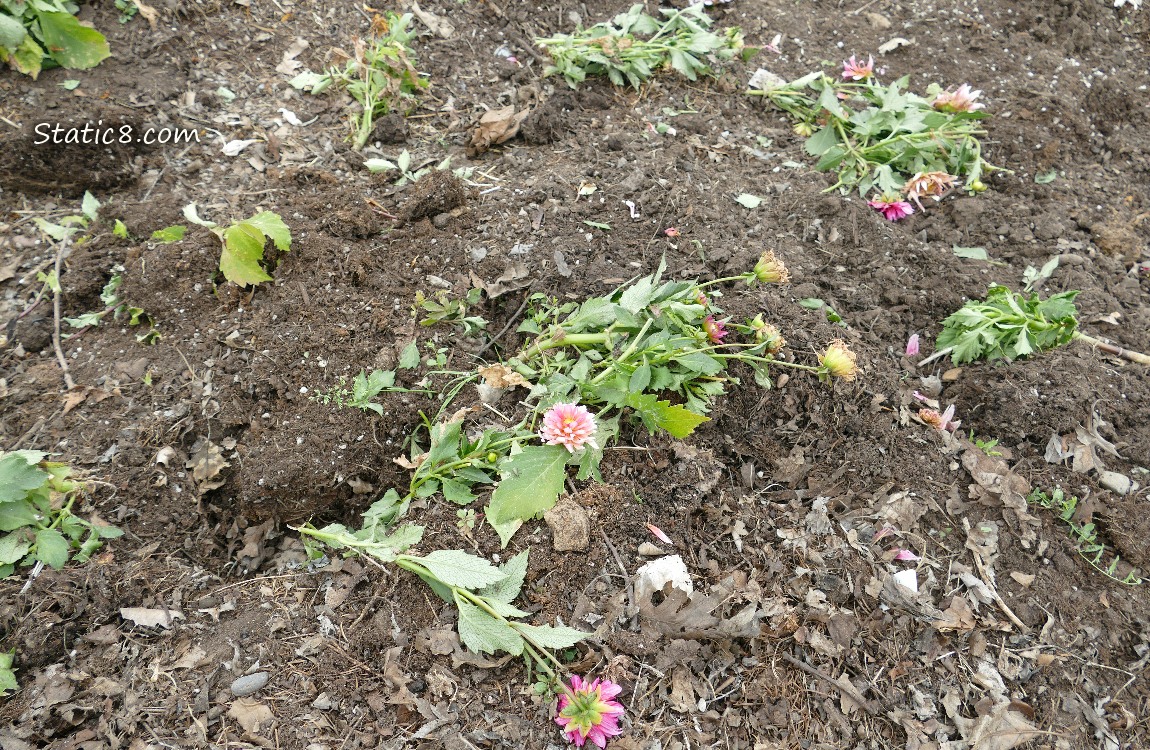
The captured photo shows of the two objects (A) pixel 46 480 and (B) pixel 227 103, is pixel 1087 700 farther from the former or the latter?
(B) pixel 227 103

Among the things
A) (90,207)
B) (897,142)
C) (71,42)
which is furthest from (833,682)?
(71,42)

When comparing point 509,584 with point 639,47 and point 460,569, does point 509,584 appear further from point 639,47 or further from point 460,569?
point 639,47

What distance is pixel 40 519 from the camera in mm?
2100

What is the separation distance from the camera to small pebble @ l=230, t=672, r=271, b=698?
188 centimetres

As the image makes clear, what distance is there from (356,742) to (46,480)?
3.92ft

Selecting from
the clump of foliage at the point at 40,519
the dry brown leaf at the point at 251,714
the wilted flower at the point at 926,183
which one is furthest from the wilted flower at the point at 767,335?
the clump of foliage at the point at 40,519

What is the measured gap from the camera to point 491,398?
235 cm

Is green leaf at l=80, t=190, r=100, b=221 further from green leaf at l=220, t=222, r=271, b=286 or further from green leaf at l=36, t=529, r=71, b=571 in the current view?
green leaf at l=36, t=529, r=71, b=571

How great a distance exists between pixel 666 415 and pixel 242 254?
1.62 m

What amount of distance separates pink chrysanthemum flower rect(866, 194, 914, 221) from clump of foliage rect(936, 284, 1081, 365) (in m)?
0.58

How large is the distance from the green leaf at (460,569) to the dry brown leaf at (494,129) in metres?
1.98

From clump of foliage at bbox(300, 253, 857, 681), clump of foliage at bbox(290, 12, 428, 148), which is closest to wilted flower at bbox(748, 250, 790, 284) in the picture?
clump of foliage at bbox(300, 253, 857, 681)

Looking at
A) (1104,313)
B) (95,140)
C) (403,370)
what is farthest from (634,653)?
(95,140)

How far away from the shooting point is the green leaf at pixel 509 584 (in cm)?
193
